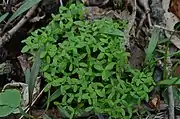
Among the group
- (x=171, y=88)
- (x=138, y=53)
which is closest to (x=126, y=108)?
(x=171, y=88)

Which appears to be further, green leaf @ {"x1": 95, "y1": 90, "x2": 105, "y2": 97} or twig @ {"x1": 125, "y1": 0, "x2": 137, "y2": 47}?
twig @ {"x1": 125, "y1": 0, "x2": 137, "y2": 47}

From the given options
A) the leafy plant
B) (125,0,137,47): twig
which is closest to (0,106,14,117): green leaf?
the leafy plant

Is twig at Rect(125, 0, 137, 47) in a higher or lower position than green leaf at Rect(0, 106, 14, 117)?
higher

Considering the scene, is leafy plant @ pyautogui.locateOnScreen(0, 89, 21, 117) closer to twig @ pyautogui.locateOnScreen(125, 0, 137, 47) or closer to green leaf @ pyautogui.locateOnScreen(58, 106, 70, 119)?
green leaf @ pyautogui.locateOnScreen(58, 106, 70, 119)

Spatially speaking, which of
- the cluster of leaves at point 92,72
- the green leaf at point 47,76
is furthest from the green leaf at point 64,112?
the green leaf at point 47,76

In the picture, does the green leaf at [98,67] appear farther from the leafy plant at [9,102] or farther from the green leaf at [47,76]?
the leafy plant at [9,102]

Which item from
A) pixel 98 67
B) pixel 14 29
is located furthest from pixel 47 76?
pixel 14 29

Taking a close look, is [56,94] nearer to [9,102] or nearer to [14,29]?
[9,102]

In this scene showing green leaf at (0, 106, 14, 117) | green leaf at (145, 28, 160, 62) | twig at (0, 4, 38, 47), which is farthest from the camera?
twig at (0, 4, 38, 47)
